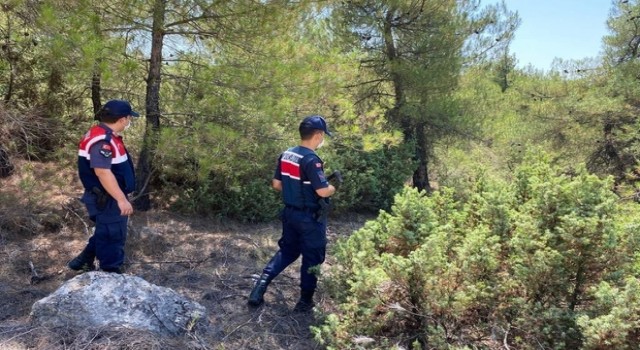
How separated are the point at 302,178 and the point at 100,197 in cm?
159

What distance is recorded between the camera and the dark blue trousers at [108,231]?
3.63 meters

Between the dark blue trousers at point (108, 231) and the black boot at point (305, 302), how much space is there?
5.07 feet

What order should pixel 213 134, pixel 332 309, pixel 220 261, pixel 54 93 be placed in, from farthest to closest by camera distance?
pixel 54 93, pixel 220 261, pixel 213 134, pixel 332 309

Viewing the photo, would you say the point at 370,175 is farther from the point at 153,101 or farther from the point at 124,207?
the point at 124,207

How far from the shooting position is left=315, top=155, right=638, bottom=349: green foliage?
2557mm

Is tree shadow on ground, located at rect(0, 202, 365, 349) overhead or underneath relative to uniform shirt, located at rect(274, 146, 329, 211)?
underneath

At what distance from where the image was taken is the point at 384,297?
3064mm

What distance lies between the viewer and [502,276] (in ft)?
9.52

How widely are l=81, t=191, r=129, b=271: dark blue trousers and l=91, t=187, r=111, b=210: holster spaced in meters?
0.03

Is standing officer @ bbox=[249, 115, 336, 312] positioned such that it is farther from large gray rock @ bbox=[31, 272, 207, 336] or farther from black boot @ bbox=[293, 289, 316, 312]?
large gray rock @ bbox=[31, 272, 207, 336]

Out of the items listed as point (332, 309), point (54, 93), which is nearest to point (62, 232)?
point (54, 93)

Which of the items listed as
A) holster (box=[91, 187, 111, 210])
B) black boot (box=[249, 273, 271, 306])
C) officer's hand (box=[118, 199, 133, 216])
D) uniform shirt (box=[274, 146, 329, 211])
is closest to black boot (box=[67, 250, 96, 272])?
holster (box=[91, 187, 111, 210])

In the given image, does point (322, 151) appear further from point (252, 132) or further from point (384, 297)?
point (384, 297)

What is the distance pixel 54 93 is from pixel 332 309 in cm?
437
